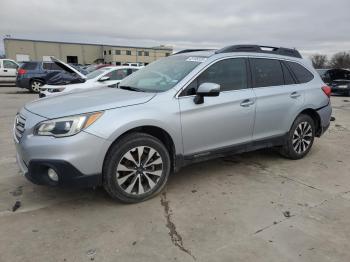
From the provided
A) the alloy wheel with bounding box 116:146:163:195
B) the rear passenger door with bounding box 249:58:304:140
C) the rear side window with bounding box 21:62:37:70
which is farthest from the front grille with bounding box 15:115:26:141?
the rear side window with bounding box 21:62:37:70

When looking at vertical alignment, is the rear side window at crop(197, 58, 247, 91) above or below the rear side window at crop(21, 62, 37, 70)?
below

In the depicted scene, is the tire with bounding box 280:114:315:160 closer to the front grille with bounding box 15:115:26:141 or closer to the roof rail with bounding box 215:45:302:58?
the roof rail with bounding box 215:45:302:58

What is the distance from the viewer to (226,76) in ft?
14.2

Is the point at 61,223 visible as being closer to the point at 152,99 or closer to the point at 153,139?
the point at 153,139

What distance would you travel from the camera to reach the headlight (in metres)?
3.21

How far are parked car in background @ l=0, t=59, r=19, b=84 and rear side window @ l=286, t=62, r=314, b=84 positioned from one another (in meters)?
20.5

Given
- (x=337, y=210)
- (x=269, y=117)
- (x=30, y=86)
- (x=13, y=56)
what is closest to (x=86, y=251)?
(x=337, y=210)

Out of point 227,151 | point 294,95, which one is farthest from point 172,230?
point 294,95

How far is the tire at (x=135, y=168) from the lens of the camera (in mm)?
3418

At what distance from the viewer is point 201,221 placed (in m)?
3.31

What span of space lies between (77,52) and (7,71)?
58.6 metres

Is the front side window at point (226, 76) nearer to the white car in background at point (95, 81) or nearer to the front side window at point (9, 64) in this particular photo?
the white car in background at point (95, 81)

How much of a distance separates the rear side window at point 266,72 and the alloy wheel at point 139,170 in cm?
187

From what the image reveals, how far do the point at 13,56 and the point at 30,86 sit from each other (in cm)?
6063
